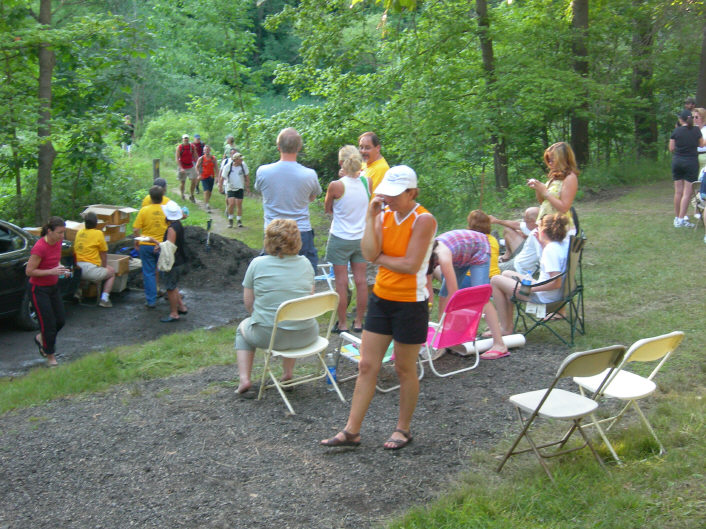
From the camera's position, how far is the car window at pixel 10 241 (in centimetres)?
872

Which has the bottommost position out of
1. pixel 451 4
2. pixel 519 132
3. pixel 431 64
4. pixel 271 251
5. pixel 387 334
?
pixel 387 334

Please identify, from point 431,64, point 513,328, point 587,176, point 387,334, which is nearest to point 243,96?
point 431,64

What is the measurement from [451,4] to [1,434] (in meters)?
12.9

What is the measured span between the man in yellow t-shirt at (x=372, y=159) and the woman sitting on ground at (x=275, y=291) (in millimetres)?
1897

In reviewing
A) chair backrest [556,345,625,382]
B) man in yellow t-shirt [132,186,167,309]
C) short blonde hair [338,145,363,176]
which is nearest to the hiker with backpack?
man in yellow t-shirt [132,186,167,309]

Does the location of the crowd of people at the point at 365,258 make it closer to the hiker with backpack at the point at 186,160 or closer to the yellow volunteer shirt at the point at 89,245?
the yellow volunteer shirt at the point at 89,245

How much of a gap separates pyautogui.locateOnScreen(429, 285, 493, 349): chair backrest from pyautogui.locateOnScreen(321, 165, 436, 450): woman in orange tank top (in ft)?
4.46

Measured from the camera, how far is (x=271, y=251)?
543 cm

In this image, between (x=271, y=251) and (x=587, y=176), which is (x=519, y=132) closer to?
(x=587, y=176)

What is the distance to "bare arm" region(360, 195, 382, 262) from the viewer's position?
424cm

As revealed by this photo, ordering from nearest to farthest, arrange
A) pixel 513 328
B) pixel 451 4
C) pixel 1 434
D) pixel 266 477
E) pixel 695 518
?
pixel 695 518 < pixel 266 477 < pixel 1 434 < pixel 513 328 < pixel 451 4

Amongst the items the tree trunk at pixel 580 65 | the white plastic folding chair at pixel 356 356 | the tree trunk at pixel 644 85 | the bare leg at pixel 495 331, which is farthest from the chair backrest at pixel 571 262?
the tree trunk at pixel 644 85

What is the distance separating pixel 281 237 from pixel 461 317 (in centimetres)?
163

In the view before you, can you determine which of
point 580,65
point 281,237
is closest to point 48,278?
point 281,237
